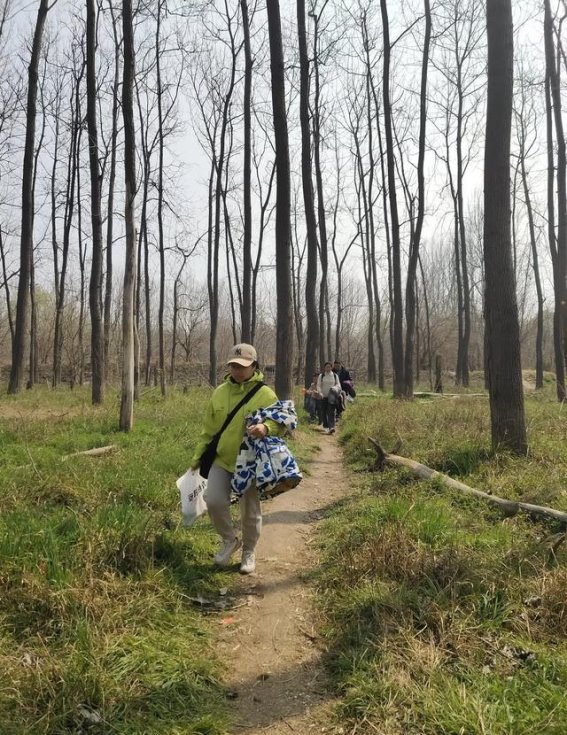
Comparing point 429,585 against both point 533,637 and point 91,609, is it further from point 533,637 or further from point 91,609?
point 91,609

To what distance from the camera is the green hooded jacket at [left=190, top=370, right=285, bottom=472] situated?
4.23 meters

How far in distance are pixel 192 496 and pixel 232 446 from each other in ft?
1.84

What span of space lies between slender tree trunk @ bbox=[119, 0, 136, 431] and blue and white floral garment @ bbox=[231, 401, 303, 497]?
18.7 feet

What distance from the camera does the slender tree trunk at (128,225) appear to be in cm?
934

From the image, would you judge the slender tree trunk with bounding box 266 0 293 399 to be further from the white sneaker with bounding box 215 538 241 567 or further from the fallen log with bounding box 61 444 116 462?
the white sneaker with bounding box 215 538 241 567

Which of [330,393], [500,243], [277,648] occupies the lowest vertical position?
[277,648]

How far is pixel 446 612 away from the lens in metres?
3.11

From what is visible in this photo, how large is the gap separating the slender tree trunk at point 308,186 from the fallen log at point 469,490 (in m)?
8.04

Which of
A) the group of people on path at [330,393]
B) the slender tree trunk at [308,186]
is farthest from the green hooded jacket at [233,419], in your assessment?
the slender tree trunk at [308,186]

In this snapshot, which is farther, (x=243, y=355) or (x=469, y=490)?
(x=469, y=490)

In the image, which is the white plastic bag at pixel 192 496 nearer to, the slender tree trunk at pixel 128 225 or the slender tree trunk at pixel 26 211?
the slender tree trunk at pixel 128 225

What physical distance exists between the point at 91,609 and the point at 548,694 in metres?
2.48

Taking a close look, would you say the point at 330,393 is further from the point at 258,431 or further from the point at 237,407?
the point at 258,431

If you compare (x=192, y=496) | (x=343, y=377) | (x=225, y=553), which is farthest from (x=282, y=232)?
(x=225, y=553)
